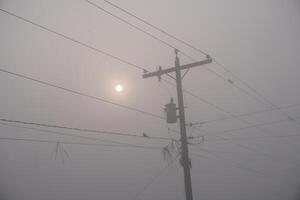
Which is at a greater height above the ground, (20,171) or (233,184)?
(20,171)

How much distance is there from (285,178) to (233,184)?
1013cm

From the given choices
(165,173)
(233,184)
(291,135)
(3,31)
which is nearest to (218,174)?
(233,184)

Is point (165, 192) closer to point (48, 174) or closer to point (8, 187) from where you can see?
point (48, 174)

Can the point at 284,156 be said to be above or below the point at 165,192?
above

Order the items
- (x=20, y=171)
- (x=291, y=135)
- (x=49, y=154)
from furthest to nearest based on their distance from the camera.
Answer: (x=20, y=171) → (x=49, y=154) → (x=291, y=135)

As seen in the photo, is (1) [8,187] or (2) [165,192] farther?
(2) [165,192]

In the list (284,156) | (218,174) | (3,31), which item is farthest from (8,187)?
(284,156)

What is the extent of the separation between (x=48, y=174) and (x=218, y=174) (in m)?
36.4

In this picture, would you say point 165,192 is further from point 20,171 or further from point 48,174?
point 20,171

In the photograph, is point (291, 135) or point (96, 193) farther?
point (96, 193)

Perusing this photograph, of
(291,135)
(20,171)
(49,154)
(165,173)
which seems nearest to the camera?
(291,135)

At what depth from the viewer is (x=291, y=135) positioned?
5631 cm

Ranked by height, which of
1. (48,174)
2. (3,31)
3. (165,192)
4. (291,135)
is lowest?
(165,192)

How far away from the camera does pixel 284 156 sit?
58.5m
